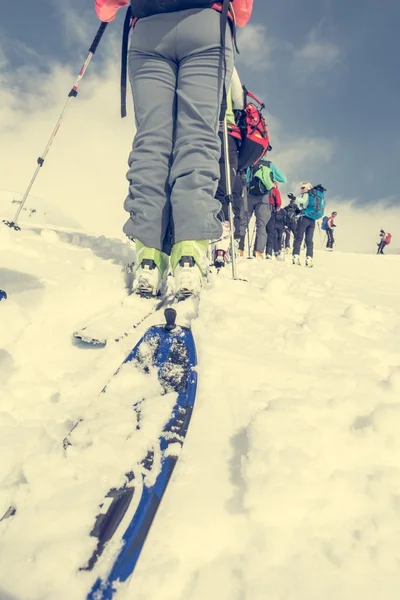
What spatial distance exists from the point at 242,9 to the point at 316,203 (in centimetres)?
694

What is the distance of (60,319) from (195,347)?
90 cm

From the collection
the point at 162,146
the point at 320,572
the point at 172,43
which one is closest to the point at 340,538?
the point at 320,572

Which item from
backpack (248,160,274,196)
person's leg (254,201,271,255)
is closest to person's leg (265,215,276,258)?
person's leg (254,201,271,255)

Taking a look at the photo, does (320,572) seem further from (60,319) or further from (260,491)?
(60,319)

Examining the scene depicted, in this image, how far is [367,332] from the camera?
2020 millimetres

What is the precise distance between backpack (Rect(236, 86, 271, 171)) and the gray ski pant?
175 cm

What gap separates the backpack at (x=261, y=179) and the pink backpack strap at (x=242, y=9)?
4.55m

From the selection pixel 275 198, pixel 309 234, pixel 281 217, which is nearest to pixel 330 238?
pixel 281 217

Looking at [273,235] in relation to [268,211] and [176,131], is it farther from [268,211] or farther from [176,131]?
[176,131]

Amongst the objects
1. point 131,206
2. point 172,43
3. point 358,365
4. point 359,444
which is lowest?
point 359,444

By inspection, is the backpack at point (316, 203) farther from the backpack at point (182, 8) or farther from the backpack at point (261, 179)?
the backpack at point (182, 8)

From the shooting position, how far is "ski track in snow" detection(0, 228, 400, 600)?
0.76 metres

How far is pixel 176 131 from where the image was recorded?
2.67 meters

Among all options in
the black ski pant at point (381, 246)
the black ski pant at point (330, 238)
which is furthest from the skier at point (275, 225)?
the black ski pant at point (381, 246)
